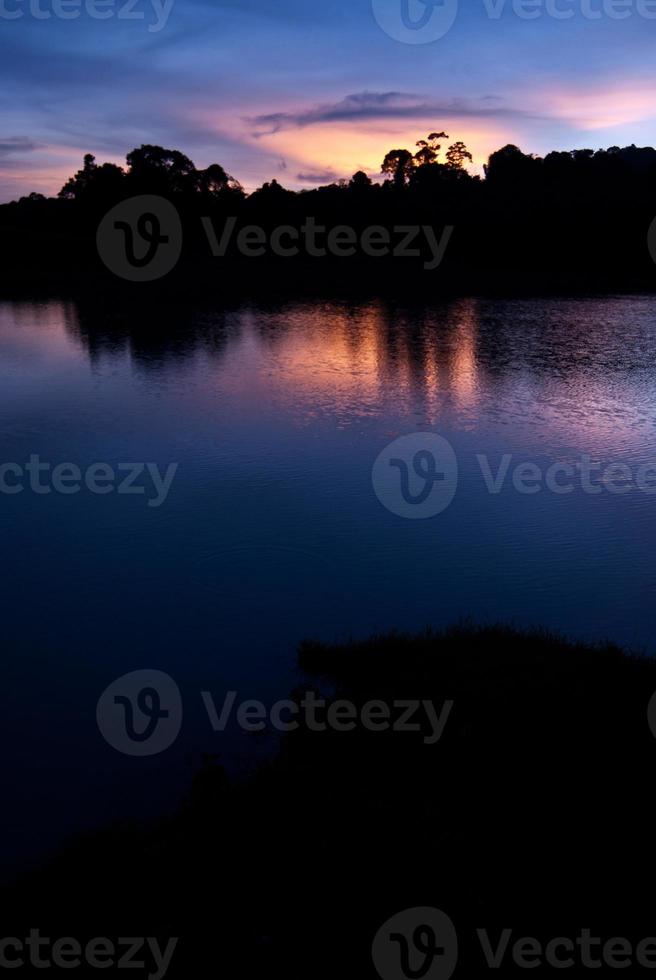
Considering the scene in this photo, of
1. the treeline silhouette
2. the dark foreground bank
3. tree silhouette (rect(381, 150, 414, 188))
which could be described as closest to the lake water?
the dark foreground bank

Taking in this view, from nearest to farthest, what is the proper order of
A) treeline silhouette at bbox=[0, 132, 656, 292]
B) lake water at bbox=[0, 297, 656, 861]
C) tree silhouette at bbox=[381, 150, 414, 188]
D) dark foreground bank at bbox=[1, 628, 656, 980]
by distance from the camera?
dark foreground bank at bbox=[1, 628, 656, 980], lake water at bbox=[0, 297, 656, 861], treeline silhouette at bbox=[0, 132, 656, 292], tree silhouette at bbox=[381, 150, 414, 188]

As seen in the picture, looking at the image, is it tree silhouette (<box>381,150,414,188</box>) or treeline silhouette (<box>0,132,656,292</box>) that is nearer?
treeline silhouette (<box>0,132,656,292</box>)

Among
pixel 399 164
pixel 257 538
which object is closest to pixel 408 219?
pixel 399 164

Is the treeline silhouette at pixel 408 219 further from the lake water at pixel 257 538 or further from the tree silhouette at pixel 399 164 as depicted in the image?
the lake water at pixel 257 538

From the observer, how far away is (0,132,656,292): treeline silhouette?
234 feet

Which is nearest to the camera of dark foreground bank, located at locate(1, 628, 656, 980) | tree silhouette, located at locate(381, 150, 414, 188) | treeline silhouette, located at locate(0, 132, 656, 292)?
dark foreground bank, located at locate(1, 628, 656, 980)

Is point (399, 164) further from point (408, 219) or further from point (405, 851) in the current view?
point (405, 851)

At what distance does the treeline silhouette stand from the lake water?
37223mm

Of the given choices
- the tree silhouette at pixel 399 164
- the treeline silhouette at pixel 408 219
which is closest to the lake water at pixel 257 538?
the treeline silhouette at pixel 408 219

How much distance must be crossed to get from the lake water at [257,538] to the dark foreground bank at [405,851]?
0.93 meters

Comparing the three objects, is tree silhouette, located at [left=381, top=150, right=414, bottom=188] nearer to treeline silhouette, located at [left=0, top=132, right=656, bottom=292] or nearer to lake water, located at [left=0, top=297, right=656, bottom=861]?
treeline silhouette, located at [left=0, top=132, right=656, bottom=292]

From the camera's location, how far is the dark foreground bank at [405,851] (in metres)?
5.57

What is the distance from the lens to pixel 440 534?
13859 millimetres

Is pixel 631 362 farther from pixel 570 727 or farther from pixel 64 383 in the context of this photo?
pixel 570 727
